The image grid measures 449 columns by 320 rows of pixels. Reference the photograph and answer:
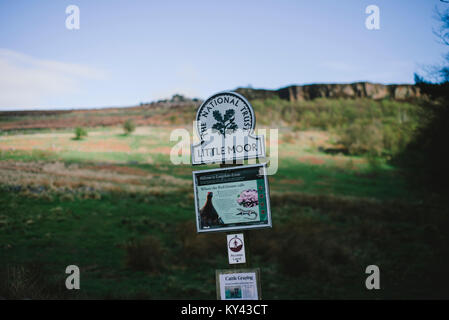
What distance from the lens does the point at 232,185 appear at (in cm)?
496

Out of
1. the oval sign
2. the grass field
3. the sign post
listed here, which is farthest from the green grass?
the oval sign

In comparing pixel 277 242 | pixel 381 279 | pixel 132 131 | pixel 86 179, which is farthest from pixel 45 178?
pixel 381 279

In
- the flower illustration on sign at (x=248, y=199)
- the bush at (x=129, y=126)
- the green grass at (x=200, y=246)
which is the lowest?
the green grass at (x=200, y=246)

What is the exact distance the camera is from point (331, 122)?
32750 mm

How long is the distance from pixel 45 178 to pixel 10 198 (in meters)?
1.97

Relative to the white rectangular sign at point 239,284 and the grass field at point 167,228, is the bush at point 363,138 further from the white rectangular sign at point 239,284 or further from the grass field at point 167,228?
the white rectangular sign at point 239,284

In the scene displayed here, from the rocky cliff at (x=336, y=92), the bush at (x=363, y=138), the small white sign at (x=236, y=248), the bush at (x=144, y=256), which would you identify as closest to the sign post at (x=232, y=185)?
the small white sign at (x=236, y=248)

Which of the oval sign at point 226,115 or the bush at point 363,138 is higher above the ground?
the bush at point 363,138

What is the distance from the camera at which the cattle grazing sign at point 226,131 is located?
503cm

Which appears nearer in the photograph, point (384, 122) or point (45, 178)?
point (45, 178)

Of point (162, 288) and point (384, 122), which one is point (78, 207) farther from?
point (384, 122)

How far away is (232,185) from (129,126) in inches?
726

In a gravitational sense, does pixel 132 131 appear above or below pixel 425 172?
above

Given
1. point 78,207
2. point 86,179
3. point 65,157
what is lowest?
point 78,207
